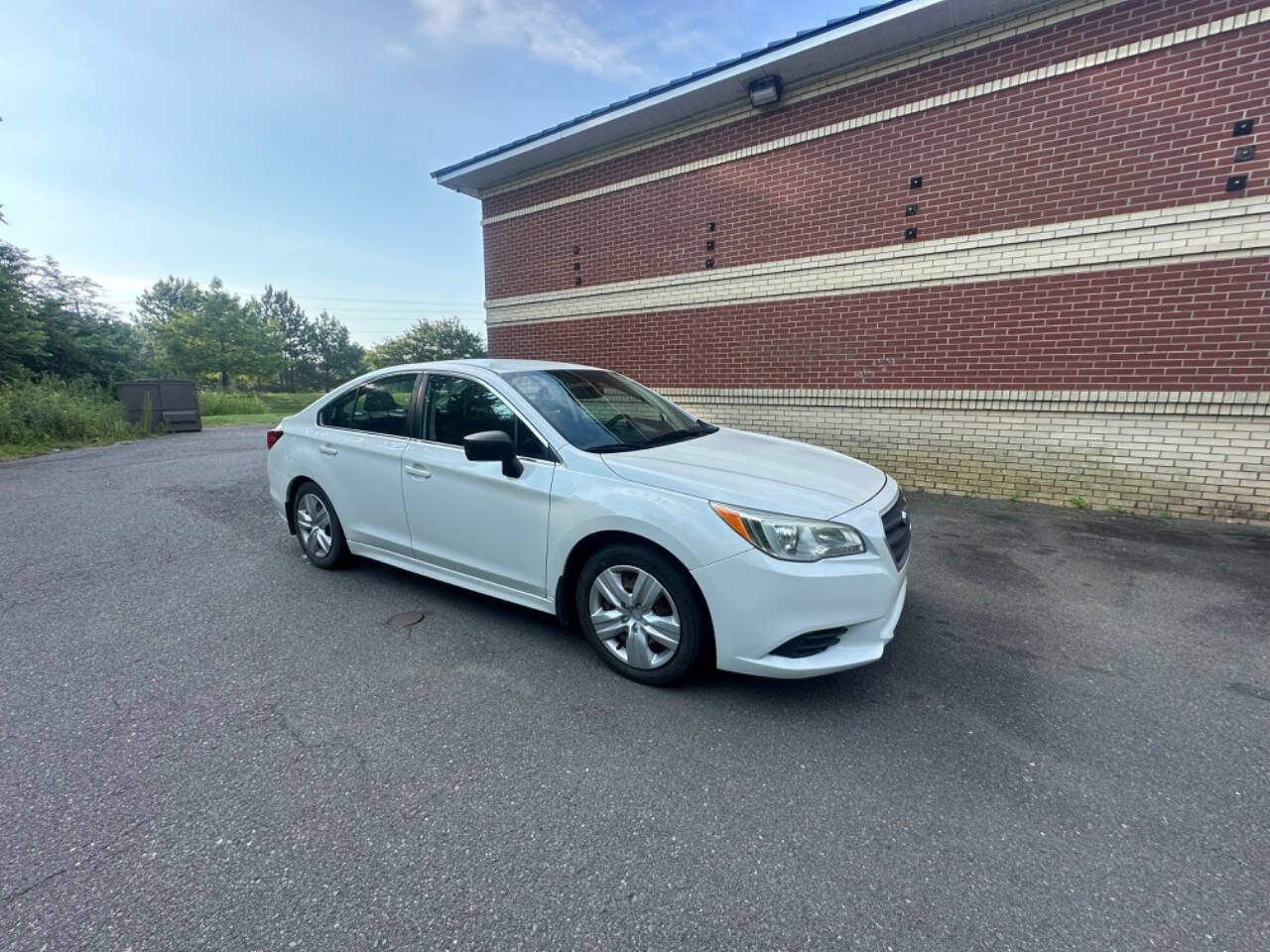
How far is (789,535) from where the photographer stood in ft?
7.90

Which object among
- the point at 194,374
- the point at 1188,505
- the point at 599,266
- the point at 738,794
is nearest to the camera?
the point at 738,794

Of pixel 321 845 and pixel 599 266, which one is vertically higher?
pixel 599 266

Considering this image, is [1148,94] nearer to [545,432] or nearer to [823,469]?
[823,469]

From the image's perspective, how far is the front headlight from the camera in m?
2.39

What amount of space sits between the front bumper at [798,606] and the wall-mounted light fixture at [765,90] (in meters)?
6.67

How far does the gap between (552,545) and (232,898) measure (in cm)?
173

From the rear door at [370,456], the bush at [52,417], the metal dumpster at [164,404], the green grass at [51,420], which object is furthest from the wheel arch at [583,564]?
Answer: the metal dumpster at [164,404]

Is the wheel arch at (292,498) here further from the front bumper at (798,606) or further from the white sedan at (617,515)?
the front bumper at (798,606)

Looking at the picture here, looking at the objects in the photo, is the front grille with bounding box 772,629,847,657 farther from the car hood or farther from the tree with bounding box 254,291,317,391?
the tree with bounding box 254,291,317,391

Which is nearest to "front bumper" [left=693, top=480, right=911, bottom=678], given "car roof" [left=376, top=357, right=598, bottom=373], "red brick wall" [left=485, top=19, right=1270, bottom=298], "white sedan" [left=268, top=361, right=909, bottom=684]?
"white sedan" [left=268, top=361, right=909, bottom=684]

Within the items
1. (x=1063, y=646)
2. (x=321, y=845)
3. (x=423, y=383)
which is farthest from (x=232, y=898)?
(x=1063, y=646)

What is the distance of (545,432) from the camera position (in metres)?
3.06

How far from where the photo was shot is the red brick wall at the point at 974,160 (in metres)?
5.14

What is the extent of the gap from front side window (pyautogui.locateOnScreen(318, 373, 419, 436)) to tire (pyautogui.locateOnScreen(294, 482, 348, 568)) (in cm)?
57
